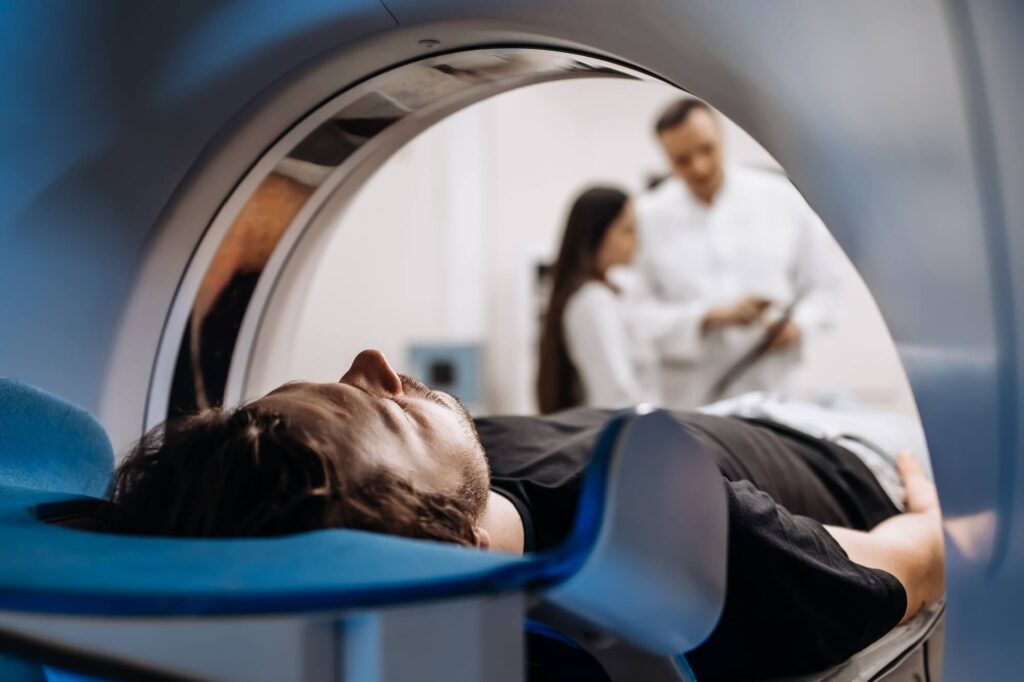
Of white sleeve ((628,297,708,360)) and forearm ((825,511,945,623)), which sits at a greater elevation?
white sleeve ((628,297,708,360))

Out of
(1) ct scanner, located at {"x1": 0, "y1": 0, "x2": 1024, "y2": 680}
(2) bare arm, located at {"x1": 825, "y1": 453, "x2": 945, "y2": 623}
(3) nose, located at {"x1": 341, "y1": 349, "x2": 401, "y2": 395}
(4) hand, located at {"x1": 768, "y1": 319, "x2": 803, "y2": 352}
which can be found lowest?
(2) bare arm, located at {"x1": 825, "y1": 453, "x2": 945, "y2": 623}

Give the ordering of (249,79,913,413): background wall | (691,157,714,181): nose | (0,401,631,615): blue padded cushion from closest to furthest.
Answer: (0,401,631,615): blue padded cushion < (691,157,714,181): nose < (249,79,913,413): background wall

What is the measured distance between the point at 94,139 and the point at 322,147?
0.66 feet

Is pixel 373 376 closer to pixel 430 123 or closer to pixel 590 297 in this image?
pixel 430 123

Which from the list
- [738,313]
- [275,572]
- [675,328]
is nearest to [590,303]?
[675,328]

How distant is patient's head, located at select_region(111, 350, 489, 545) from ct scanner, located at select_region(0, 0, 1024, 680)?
0.63ft

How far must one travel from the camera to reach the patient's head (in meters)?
0.62

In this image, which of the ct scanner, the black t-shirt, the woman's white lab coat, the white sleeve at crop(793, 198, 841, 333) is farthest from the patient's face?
the white sleeve at crop(793, 198, 841, 333)

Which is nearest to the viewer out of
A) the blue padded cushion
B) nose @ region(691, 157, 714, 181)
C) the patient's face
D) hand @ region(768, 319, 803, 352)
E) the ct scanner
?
the blue padded cushion

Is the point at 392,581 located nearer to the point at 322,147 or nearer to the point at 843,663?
the point at 843,663

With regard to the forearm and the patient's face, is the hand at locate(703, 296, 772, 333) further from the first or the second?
the patient's face

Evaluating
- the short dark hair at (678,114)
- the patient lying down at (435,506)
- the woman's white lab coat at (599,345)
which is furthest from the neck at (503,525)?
the short dark hair at (678,114)

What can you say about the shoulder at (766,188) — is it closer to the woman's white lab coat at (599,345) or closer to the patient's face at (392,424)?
the woman's white lab coat at (599,345)

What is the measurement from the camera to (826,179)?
0.60 m
